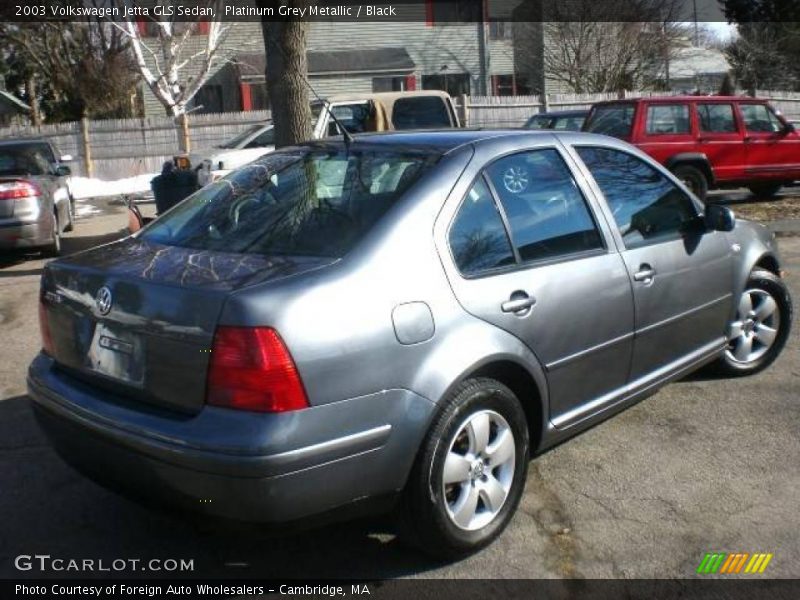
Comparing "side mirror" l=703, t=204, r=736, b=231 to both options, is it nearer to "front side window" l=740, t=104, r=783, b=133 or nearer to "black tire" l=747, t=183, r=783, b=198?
"front side window" l=740, t=104, r=783, b=133

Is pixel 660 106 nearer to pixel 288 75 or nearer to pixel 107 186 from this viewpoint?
pixel 288 75

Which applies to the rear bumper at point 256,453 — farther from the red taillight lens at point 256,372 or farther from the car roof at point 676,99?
the car roof at point 676,99

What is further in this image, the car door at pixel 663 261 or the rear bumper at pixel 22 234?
the rear bumper at pixel 22 234

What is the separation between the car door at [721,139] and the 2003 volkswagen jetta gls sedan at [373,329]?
401 inches

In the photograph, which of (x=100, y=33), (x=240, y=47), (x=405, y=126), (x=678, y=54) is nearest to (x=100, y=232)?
(x=405, y=126)

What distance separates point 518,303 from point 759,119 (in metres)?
12.8

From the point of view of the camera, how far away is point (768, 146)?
14.5 meters

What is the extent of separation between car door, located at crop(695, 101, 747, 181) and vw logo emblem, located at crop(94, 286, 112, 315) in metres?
12.2

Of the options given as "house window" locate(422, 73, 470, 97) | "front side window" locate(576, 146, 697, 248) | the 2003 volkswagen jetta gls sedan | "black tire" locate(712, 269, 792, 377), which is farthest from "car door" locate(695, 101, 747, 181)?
"house window" locate(422, 73, 470, 97)

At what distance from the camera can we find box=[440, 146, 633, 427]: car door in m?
3.49

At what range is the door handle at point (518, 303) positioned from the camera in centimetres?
348

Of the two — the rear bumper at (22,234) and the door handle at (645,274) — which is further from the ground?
the door handle at (645,274)

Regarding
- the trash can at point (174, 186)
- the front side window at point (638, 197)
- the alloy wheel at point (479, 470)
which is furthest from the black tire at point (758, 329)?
the trash can at point (174, 186)

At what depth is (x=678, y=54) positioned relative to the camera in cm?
3578
